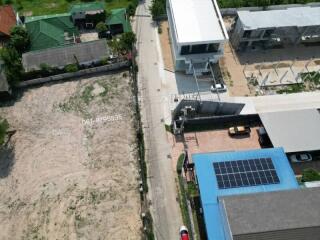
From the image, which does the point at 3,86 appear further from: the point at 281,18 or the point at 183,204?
the point at 281,18

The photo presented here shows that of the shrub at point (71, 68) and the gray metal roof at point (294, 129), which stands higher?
the shrub at point (71, 68)

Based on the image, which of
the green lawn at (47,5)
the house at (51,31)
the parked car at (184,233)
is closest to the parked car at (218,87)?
the parked car at (184,233)

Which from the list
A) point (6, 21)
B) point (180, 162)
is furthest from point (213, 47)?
point (6, 21)

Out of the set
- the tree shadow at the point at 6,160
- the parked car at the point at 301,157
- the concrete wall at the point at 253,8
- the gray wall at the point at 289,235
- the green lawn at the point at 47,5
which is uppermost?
the green lawn at the point at 47,5

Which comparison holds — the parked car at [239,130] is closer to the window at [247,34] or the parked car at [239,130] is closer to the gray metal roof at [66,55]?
the window at [247,34]

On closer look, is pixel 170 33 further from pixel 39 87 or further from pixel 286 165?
pixel 286 165

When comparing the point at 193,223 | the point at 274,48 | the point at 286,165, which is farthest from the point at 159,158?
the point at 274,48

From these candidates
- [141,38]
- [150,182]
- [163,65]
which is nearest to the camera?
[150,182]
